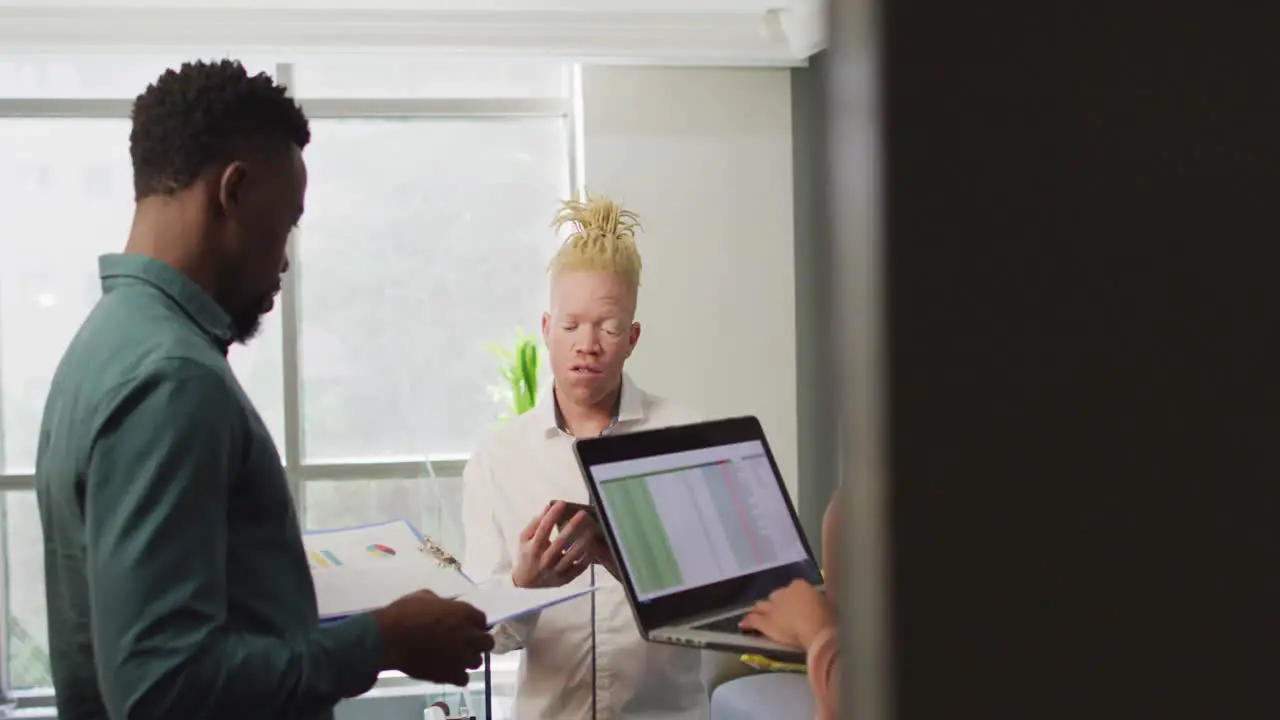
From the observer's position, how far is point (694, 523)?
6.09 feet

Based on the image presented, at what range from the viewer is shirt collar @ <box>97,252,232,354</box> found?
1.21 metres

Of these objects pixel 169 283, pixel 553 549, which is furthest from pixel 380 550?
pixel 169 283

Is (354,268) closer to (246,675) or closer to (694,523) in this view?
(694,523)

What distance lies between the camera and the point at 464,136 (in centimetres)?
528

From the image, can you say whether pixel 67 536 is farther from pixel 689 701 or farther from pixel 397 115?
pixel 397 115

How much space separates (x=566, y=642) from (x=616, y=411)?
503 millimetres

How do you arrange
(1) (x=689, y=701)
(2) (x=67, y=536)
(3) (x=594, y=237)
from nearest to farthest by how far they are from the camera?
1. (2) (x=67, y=536)
2. (1) (x=689, y=701)
3. (3) (x=594, y=237)

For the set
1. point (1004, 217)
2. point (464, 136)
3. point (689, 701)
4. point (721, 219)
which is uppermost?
point (464, 136)

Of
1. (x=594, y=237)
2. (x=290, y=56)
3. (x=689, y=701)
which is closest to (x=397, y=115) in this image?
(x=290, y=56)

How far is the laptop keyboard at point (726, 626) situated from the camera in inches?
65.1

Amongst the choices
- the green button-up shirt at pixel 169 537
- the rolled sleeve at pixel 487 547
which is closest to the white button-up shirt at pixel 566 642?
the rolled sleeve at pixel 487 547

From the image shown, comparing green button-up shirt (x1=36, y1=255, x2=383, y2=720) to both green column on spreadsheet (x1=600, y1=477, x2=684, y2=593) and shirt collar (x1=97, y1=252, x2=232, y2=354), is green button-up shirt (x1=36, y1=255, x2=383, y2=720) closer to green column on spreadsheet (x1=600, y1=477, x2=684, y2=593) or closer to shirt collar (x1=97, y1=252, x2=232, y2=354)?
shirt collar (x1=97, y1=252, x2=232, y2=354)

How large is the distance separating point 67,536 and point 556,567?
2.83ft

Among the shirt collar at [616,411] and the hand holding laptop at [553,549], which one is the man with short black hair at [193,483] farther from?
the shirt collar at [616,411]
